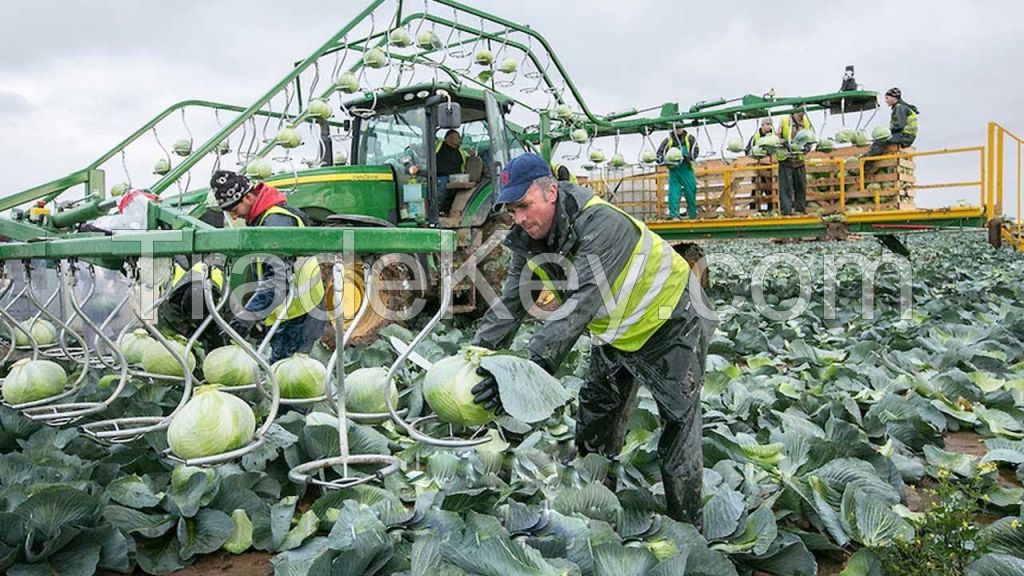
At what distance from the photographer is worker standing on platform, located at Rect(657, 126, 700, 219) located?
10445 mm

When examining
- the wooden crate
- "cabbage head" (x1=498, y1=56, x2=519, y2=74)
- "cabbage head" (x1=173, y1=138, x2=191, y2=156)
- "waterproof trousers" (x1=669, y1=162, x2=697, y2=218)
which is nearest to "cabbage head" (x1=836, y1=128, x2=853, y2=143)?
the wooden crate

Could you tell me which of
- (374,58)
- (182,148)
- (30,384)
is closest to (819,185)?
(374,58)

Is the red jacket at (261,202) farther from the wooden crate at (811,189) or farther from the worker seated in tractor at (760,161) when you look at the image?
the worker seated in tractor at (760,161)

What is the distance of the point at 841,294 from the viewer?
9711 millimetres

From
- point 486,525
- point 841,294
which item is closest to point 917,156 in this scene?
point 841,294

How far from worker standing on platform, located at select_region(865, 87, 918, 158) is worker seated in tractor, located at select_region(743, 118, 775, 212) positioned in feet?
5.21

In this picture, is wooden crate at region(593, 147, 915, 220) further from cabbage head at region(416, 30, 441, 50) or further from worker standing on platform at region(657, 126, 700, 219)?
cabbage head at region(416, 30, 441, 50)

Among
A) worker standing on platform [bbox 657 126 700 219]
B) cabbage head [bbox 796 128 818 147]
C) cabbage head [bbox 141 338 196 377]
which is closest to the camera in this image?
cabbage head [bbox 141 338 196 377]

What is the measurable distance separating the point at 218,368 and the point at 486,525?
4.13 feet

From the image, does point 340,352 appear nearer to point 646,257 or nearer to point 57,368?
point 646,257

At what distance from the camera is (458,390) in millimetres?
2393

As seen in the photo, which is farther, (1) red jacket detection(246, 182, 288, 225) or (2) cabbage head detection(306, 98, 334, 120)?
(2) cabbage head detection(306, 98, 334, 120)

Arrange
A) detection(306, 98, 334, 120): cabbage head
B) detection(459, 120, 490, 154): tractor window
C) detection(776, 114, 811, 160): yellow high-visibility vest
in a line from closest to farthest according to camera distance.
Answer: detection(306, 98, 334, 120): cabbage head, detection(459, 120, 490, 154): tractor window, detection(776, 114, 811, 160): yellow high-visibility vest

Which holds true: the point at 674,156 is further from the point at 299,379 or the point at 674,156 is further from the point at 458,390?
the point at 458,390
